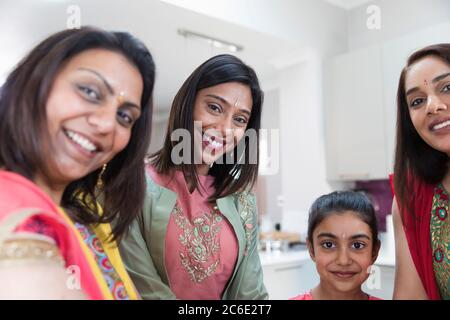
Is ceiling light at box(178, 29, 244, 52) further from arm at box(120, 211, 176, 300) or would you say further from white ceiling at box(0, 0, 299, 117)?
arm at box(120, 211, 176, 300)

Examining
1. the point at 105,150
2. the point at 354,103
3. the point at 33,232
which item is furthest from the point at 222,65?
the point at 354,103

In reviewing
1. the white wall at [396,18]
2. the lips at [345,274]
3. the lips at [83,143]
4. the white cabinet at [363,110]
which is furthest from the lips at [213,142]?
the white cabinet at [363,110]

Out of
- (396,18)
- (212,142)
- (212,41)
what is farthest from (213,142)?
(396,18)

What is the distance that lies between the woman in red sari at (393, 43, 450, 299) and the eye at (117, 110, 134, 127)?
489mm

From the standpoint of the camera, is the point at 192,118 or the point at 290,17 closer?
the point at 192,118

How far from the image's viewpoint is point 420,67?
666 mm

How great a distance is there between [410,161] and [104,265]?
596 mm

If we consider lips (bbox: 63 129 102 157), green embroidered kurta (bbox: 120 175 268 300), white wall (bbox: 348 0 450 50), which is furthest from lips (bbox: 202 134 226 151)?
white wall (bbox: 348 0 450 50)

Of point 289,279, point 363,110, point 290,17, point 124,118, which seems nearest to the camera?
point 124,118

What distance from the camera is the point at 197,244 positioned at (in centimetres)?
65

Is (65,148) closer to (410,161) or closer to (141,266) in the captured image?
(141,266)

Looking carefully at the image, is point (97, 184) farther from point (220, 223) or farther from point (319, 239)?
point (319, 239)

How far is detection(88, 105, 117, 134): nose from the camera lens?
457 millimetres
